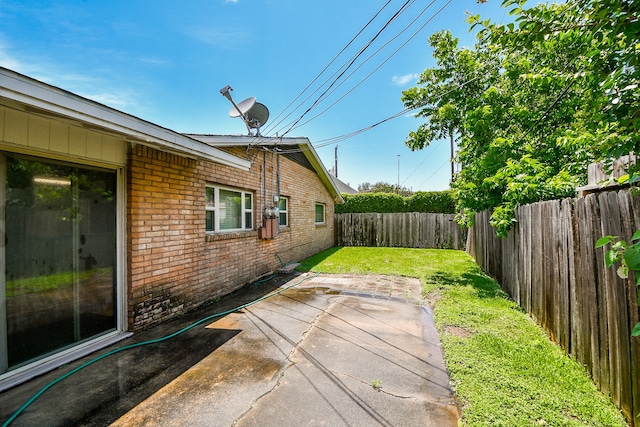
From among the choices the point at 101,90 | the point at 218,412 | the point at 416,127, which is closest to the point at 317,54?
the point at 416,127

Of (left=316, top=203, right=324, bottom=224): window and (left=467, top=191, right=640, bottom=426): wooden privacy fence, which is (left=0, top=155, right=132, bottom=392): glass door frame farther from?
(left=316, top=203, right=324, bottom=224): window

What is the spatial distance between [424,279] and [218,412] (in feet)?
19.7

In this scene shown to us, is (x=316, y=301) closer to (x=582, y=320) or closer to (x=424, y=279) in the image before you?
(x=424, y=279)

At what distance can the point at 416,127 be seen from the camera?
9.29 m

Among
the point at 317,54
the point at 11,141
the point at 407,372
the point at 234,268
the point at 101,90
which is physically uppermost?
the point at 317,54

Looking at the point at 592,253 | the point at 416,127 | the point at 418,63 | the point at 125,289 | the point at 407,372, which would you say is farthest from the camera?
the point at 416,127

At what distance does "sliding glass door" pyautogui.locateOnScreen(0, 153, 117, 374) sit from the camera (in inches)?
111

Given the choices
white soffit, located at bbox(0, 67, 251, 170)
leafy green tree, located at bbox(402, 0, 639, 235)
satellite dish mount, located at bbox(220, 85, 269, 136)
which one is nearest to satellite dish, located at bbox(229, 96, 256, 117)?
satellite dish mount, located at bbox(220, 85, 269, 136)

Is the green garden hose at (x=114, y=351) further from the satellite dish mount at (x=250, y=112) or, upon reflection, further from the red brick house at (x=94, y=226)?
the satellite dish mount at (x=250, y=112)

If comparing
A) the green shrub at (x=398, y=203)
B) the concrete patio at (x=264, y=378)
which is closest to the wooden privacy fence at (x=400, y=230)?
the green shrub at (x=398, y=203)

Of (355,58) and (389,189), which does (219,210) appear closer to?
(355,58)

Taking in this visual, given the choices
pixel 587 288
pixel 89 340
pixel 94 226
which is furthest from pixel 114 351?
pixel 587 288

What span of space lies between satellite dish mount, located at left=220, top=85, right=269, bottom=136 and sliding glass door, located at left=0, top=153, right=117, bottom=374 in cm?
376

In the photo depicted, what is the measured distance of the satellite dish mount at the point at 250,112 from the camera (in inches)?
263
